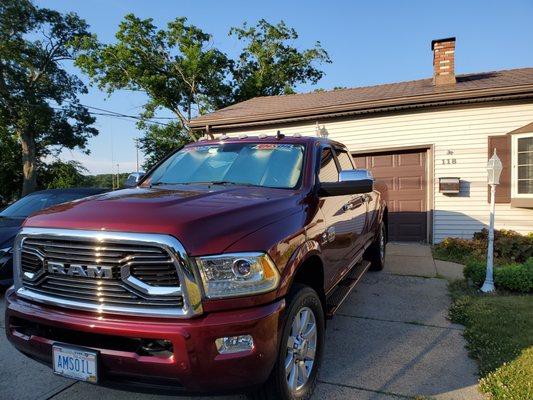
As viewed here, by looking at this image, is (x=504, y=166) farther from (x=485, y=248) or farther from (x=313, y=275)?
(x=313, y=275)

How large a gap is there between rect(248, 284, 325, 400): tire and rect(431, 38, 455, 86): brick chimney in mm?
9258

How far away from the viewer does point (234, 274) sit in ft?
7.72

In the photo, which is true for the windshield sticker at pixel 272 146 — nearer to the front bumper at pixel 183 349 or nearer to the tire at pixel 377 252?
the front bumper at pixel 183 349

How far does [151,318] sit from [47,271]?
788 mm

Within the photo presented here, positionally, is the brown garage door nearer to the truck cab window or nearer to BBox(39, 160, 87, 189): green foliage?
the truck cab window

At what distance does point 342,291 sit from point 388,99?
Result: 6.73 meters

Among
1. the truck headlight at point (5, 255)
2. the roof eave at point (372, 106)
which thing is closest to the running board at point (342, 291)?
the truck headlight at point (5, 255)

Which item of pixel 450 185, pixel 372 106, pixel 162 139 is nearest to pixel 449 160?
pixel 450 185

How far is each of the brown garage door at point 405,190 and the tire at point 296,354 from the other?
7.71 meters

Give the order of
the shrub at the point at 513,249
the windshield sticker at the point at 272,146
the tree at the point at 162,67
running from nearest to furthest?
the windshield sticker at the point at 272,146 → the shrub at the point at 513,249 → the tree at the point at 162,67

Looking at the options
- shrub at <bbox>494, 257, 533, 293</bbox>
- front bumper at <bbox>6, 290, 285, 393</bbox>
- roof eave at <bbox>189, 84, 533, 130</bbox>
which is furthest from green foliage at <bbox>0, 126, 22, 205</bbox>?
front bumper at <bbox>6, 290, 285, 393</bbox>

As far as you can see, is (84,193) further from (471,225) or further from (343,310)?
(471,225)

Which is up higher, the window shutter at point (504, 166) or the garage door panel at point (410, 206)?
the window shutter at point (504, 166)

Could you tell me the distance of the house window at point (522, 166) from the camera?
8891mm
